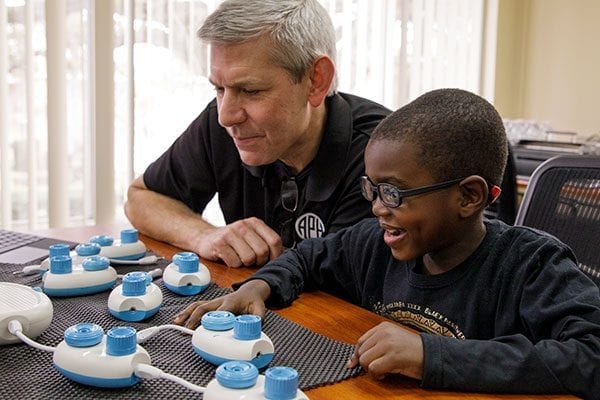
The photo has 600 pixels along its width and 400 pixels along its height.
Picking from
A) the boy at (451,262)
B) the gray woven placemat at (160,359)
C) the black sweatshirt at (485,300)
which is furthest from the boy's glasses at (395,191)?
the gray woven placemat at (160,359)

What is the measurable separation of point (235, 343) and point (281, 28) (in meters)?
0.78

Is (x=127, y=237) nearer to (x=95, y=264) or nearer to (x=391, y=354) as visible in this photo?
(x=95, y=264)

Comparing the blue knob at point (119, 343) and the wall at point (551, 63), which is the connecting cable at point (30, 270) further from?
the wall at point (551, 63)

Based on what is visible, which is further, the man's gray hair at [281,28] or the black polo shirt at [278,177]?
the black polo shirt at [278,177]

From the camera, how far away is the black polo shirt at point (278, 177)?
148 centimetres

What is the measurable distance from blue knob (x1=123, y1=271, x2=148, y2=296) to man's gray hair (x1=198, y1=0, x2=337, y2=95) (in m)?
0.55

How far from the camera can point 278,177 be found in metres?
1.59

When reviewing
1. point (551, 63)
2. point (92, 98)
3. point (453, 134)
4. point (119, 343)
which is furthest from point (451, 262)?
point (551, 63)

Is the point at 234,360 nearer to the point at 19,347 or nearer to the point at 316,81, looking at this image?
the point at 19,347

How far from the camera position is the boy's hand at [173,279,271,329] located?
944 mm

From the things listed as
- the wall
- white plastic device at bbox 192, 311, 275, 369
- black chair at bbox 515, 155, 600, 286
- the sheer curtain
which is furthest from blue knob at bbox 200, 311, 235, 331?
the wall

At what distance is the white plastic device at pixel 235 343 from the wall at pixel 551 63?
10.4 ft

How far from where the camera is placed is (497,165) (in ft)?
3.45

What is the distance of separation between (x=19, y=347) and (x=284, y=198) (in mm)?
789
